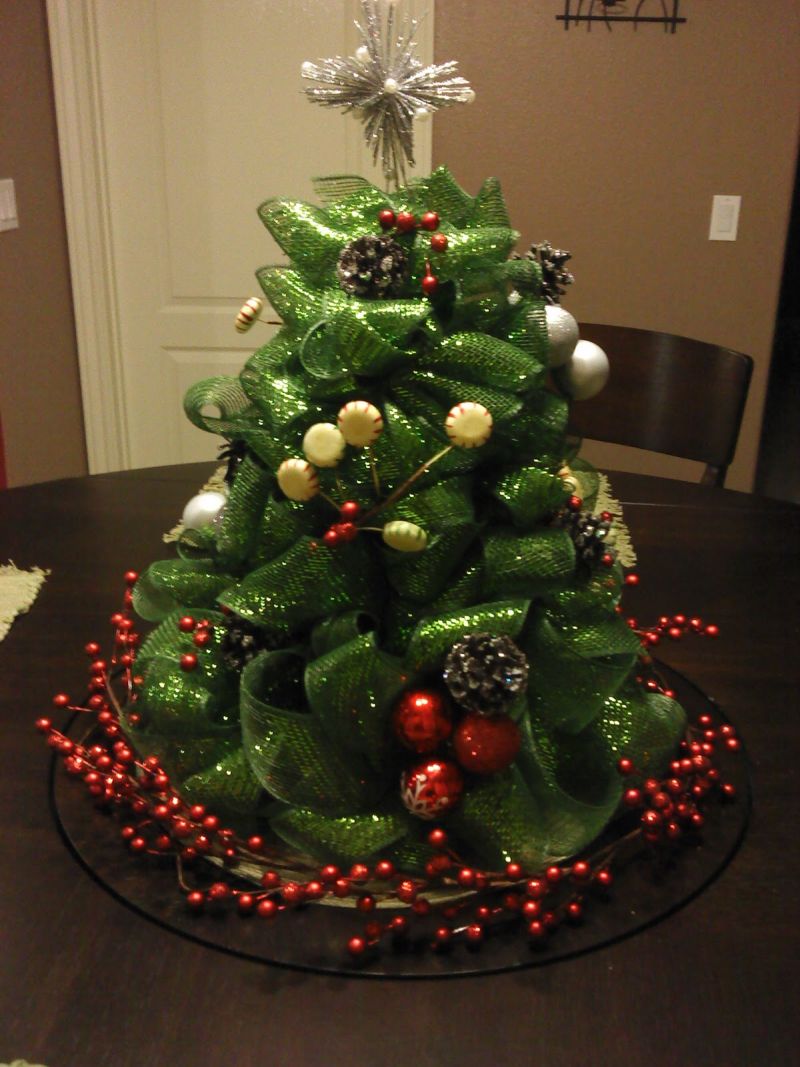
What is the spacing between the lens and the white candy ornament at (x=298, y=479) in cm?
55

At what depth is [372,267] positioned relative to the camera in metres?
0.59

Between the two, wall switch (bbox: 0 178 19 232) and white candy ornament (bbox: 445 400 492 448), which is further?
wall switch (bbox: 0 178 19 232)

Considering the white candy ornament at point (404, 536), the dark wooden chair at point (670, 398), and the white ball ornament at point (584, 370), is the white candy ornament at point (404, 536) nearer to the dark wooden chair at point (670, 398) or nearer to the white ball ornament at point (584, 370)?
the white ball ornament at point (584, 370)

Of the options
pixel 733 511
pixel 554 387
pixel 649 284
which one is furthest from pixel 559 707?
pixel 649 284

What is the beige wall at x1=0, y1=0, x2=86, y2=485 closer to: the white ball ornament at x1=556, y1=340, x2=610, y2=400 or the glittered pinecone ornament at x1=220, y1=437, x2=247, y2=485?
the glittered pinecone ornament at x1=220, y1=437, x2=247, y2=485

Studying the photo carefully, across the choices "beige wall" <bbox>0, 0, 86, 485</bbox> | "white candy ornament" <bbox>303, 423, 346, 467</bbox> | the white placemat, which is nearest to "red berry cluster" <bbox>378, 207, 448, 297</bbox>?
"white candy ornament" <bbox>303, 423, 346, 467</bbox>

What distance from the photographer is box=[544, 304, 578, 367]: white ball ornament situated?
664mm

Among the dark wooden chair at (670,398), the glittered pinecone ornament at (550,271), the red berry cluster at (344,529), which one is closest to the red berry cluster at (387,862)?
the red berry cluster at (344,529)

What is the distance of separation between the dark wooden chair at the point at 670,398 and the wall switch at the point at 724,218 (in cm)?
91

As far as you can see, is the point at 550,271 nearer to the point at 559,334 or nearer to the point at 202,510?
the point at 559,334

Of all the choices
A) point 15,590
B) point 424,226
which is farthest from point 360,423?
point 15,590

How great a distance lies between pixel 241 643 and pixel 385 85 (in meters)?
0.37

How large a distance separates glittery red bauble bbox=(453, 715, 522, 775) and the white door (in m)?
2.12

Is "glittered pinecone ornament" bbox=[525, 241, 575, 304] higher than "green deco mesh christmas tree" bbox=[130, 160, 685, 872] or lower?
higher
